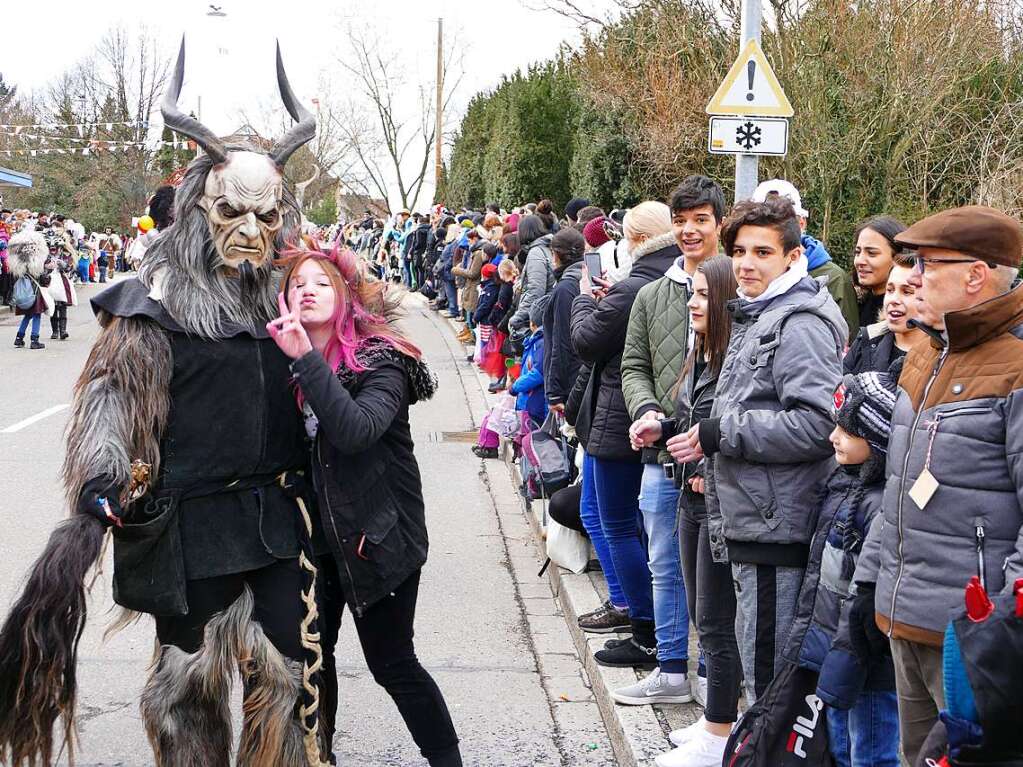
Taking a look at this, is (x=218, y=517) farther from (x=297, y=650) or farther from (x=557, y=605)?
(x=557, y=605)

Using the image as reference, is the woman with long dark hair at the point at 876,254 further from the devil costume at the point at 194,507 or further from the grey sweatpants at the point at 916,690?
the devil costume at the point at 194,507

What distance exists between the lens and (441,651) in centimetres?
554

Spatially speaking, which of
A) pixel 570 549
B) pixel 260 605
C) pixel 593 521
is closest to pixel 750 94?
pixel 570 549

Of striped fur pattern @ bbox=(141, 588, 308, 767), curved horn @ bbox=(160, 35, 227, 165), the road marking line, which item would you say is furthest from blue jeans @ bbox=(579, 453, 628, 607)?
the road marking line

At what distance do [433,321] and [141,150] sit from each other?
2998 centimetres

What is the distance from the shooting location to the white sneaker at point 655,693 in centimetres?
460

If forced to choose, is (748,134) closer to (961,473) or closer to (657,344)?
(657,344)

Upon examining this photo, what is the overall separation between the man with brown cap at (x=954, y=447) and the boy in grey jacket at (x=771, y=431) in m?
0.63

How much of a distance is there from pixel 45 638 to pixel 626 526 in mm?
2559

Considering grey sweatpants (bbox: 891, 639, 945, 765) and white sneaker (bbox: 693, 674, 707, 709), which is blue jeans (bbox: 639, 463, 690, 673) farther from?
grey sweatpants (bbox: 891, 639, 945, 765)

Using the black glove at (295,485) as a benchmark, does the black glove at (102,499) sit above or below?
above

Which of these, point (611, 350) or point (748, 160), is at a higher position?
point (748, 160)

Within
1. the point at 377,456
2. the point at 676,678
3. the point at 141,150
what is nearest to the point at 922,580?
the point at 377,456

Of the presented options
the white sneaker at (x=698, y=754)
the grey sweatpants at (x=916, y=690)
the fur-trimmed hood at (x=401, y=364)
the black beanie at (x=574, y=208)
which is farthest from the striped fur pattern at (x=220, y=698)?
the black beanie at (x=574, y=208)
